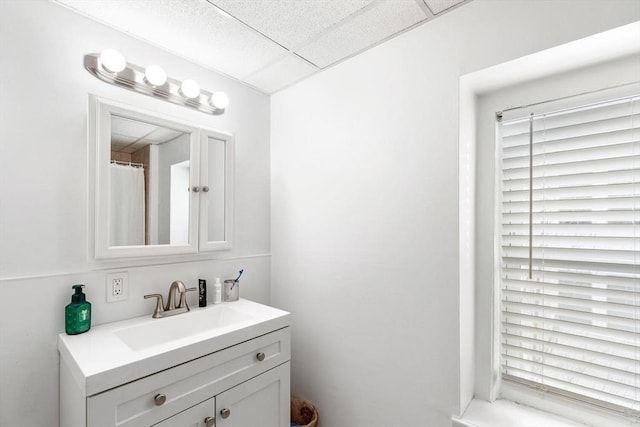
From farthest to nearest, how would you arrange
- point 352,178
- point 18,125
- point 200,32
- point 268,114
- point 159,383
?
point 268,114 < point 352,178 < point 200,32 < point 18,125 < point 159,383

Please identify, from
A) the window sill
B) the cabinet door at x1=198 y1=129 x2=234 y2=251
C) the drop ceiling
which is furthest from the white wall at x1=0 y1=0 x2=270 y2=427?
the window sill

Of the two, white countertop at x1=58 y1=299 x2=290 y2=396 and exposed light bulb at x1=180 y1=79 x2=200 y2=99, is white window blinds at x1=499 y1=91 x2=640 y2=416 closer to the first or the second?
white countertop at x1=58 y1=299 x2=290 y2=396

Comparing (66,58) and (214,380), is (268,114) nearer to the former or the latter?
(66,58)

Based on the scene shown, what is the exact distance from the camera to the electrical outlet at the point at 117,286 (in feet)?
4.15

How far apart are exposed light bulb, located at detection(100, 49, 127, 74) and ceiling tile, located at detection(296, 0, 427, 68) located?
760mm

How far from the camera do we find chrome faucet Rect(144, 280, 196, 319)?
4.45ft

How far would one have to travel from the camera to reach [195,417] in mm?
1047

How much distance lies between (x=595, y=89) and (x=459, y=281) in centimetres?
85

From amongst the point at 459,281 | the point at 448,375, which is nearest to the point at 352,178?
the point at 459,281

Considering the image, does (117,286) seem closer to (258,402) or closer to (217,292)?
(217,292)

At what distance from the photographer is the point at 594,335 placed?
1.11 m

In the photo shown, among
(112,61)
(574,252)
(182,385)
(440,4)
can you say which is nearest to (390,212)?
(574,252)

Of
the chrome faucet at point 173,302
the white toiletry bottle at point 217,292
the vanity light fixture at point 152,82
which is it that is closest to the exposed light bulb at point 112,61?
the vanity light fixture at point 152,82

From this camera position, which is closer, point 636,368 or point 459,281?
point 636,368
